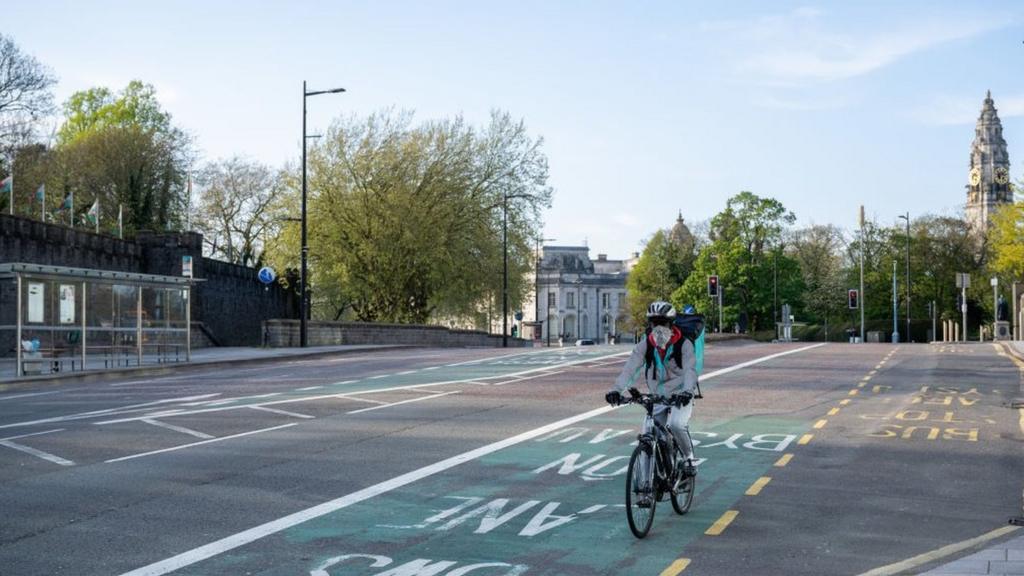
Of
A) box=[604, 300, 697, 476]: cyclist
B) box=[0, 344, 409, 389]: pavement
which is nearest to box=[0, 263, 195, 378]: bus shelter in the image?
box=[0, 344, 409, 389]: pavement

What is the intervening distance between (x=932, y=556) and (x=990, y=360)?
95.5ft

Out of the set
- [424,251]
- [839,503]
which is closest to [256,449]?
[839,503]

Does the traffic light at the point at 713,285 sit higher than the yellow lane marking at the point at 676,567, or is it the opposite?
the traffic light at the point at 713,285

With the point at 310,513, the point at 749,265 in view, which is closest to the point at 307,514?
the point at 310,513

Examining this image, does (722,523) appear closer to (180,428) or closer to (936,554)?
(936,554)

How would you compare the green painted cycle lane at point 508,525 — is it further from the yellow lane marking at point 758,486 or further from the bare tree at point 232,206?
the bare tree at point 232,206

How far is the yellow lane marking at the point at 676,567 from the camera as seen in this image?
828cm

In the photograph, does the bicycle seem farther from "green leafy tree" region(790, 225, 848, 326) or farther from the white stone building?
the white stone building

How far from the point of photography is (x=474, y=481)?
40.2 ft

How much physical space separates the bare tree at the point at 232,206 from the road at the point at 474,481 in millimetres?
58540

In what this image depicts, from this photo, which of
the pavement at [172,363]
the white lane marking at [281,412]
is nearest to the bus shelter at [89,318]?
the pavement at [172,363]

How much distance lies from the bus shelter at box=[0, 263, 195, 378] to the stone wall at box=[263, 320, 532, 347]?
9876 millimetres

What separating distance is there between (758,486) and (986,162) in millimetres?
186106

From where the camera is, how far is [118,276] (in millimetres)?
31828
